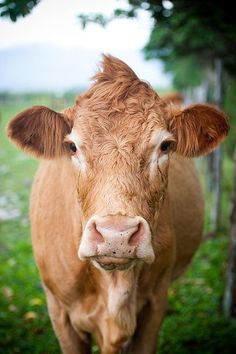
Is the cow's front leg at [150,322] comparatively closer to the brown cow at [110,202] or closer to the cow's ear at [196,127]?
the brown cow at [110,202]

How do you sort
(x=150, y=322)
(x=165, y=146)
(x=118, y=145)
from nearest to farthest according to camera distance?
(x=118, y=145)
(x=165, y=146)
(x=150, y=322)

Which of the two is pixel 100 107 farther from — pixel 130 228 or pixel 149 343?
pixel 149 343

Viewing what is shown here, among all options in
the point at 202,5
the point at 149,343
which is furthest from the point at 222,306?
the point at 202,5

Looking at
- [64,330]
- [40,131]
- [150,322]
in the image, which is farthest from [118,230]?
[64,330]

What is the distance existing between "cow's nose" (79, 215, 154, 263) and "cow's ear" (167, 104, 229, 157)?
107 centimetres

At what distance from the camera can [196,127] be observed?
322 cm

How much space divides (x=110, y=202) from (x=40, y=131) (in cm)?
106

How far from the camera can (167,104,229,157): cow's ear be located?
3.15m

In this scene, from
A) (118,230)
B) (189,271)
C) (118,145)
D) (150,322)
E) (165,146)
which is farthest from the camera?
(189,271)

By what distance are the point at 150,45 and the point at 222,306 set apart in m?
4.01

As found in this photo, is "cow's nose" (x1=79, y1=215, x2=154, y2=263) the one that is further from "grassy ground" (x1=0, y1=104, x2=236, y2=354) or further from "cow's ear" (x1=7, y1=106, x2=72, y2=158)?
"grassy ground" (x1=0, y1=104, x2=236, y2=354)

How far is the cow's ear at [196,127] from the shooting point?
10.3ft

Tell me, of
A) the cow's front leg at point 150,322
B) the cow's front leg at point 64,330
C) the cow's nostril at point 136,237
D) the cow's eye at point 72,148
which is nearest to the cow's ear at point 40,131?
the cow's eye at point 72,148

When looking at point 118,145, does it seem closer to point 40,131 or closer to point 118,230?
point 118,230
